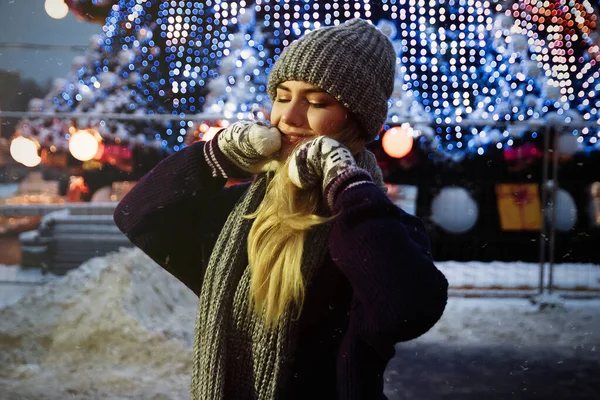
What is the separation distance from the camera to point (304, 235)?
1283 millimetres

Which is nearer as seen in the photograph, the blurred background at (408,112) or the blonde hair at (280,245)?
the blonde hair at (280,245)

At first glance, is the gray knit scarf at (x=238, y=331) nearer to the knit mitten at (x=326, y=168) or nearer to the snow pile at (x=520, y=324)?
the knit mitten at (x=326, y=168)

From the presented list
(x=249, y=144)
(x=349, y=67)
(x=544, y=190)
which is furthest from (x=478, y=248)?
Answer: (x=249, y=144)

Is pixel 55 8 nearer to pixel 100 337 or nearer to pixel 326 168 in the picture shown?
pixel 100 337

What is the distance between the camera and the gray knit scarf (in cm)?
127

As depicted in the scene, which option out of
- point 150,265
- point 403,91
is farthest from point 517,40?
point 150,265

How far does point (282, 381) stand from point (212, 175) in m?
0.54

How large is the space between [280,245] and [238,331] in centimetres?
25

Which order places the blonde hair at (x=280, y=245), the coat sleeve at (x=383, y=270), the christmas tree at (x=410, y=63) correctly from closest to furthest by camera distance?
the coat sleeve at (x=383, y=270)
the blonde hair at (x=280, y=245)
the christmas tree at (x=410, y=63)

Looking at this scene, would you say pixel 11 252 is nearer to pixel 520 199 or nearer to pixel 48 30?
pixel 48 30

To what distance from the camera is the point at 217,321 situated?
1326 millimetres

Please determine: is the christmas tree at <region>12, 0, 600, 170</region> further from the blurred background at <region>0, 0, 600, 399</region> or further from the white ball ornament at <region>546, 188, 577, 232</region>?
the white ball ornament at <region>546, 188, 577, 232</region>

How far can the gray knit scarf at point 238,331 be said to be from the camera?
1.27 m

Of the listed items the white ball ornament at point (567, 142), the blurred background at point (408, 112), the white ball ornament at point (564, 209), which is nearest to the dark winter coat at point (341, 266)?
the blurred background at point (408, 112)
